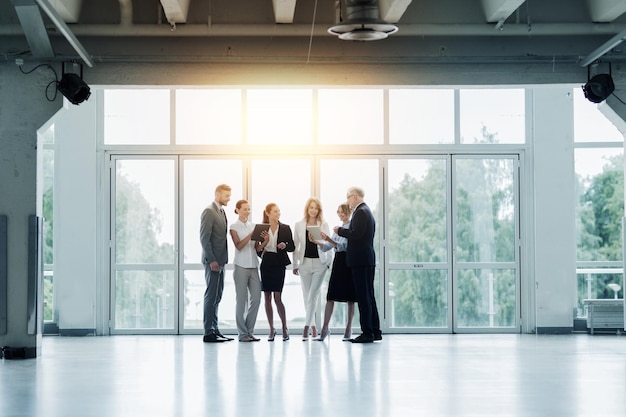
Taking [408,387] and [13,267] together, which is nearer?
[408,387]

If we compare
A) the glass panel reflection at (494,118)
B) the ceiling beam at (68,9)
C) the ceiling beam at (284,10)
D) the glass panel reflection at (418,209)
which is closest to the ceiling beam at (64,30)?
the ceiling beam at (68,9)

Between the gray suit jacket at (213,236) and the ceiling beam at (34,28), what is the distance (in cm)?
244

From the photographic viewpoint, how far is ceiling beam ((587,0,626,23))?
937 cm

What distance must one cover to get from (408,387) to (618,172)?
22.1 ft

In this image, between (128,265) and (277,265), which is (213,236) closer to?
(277,265)

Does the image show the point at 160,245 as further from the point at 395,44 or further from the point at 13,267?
the point at 395,44

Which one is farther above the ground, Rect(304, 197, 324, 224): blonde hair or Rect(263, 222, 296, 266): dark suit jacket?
Rect(304, 197, 324, 224): blonde hair

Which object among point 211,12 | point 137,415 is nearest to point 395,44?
point 211,12

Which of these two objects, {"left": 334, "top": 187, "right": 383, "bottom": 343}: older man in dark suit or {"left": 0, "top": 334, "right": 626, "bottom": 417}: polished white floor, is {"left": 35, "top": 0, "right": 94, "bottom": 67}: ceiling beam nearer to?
{"left": 0, "top": 334, "right": 626, "bottom": 417}: polished white floor

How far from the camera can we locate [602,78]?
32.8 feet

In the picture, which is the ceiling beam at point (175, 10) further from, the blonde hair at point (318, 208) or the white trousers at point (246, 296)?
the white trousers at point (246, 296)

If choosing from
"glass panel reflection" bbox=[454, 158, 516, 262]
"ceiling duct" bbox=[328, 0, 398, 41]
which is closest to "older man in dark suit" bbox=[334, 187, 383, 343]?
"glass panel reflection" bbox=[454, 158, 516, 262]

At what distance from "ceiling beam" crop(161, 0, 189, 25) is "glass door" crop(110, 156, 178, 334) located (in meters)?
3.10

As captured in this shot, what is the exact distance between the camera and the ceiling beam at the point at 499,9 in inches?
360
